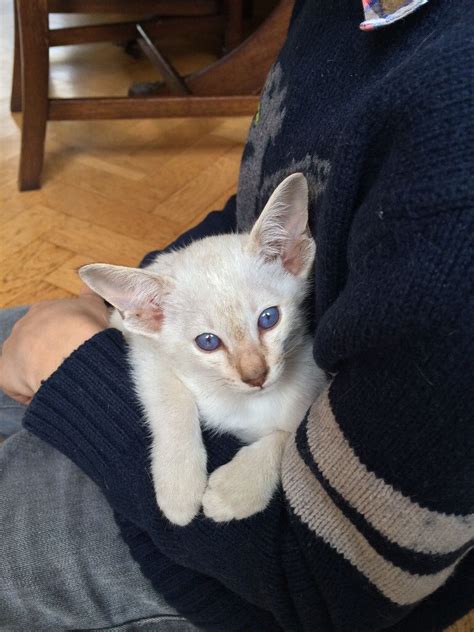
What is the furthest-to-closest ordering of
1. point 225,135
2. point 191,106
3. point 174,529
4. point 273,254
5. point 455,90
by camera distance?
1. point 225,135
2. point 191,106
3. point 273,254
4. point 174,529
5. point 455,90

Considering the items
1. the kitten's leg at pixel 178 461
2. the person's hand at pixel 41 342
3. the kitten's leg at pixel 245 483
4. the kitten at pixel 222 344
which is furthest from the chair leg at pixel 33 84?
the kitten's leg at pixel 245 483

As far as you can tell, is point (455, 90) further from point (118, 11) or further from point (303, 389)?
point (118, 11)

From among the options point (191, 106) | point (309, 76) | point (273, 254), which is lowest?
point (191, 106)

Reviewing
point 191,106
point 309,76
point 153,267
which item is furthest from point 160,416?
point 191,106

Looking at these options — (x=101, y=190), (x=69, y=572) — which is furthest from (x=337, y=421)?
(x=101, y=190)

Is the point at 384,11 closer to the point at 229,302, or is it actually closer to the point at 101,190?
the point at 229,302
